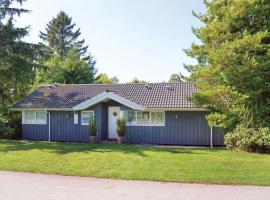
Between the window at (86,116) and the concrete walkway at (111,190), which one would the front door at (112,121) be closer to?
the window at (86,116)

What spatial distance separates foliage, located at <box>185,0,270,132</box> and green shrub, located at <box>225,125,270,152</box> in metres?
0.65

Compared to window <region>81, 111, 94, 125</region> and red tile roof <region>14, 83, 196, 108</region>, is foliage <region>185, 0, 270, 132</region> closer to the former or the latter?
red tile roof <region>14, 83, 196, 108</region>

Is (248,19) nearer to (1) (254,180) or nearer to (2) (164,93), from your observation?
(2) (164,93)

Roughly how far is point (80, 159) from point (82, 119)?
10.3m

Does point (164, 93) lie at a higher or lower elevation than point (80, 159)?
higher

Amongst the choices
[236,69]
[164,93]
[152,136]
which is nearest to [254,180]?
[236,69]

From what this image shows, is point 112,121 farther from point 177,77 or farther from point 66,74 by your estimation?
point 177,77

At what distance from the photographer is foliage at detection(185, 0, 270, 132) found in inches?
717

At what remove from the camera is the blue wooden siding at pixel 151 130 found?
22.8 metres

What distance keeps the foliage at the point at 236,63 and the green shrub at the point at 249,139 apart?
65cm

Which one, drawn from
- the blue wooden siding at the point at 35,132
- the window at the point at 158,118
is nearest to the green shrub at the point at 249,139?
the window at the point at 158,118

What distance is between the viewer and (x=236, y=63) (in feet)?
61.8

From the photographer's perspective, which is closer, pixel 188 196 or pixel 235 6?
pixel 188 196

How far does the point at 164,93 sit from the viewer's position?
82.1ft
